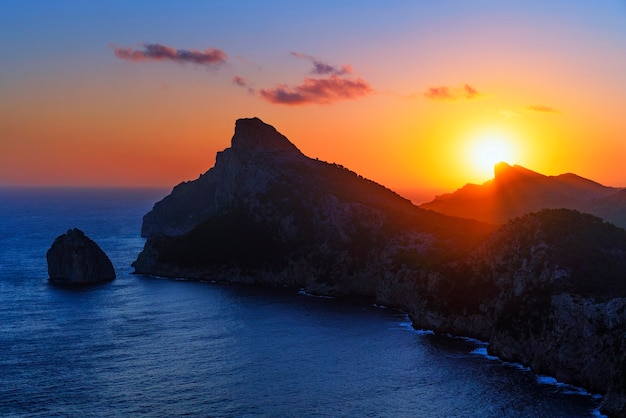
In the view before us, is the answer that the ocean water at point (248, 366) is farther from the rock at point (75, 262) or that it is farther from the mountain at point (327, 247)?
the rock at point (75, 262)

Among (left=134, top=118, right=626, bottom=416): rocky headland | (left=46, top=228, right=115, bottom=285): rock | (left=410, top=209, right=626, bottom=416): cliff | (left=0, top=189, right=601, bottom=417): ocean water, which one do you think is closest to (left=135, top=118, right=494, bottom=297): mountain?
(left=134, top=118, right=626, bottom=416): rocky headland

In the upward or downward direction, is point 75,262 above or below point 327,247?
below

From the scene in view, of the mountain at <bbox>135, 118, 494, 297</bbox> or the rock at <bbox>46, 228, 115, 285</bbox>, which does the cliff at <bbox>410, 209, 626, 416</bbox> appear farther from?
the rock at <bbox>46, 228, 115, 285</bbox>

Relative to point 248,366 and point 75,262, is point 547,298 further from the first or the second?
point 75,262

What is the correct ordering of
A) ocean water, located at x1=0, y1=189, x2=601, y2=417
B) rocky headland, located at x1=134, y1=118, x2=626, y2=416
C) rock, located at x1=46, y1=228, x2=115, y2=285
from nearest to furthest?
ocean water, located at x1=0, y1=189, x2=601, y2=417
rocky headland, located at x1=134, y1=118, x2=626, y2=416
rock, located at x1=46, y1=228, x2=115, y2=285

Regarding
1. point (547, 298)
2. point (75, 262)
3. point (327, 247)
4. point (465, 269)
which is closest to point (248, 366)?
point (547, 298)

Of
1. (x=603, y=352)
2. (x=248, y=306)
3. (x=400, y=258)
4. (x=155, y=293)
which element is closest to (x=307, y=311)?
(x=248, y=306)
